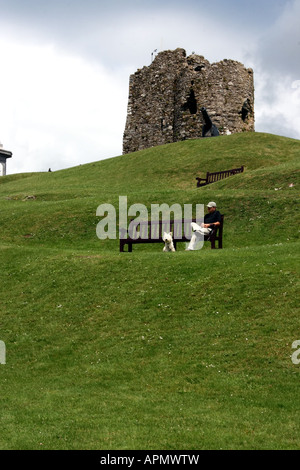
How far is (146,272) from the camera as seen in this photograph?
2195 cm

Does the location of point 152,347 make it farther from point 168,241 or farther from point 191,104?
point 191,104

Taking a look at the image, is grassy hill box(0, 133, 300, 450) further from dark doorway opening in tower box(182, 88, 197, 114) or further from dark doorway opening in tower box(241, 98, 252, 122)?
dark doorway opening in tower box(241, 98, 252, 122)

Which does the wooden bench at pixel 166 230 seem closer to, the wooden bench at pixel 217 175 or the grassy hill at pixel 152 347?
the grassy hill at pixel 152 347

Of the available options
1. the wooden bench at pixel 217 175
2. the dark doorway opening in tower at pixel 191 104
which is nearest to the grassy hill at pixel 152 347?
the wooden bench at pixel 217 175

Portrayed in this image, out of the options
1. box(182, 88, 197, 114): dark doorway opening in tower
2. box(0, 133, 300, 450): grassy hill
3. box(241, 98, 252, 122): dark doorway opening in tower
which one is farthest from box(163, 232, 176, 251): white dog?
box(241, 98, 252, 122): dark doorway opening in tower

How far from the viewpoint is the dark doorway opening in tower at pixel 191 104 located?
77.8 meters

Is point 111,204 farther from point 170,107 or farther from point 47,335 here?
point 170,107

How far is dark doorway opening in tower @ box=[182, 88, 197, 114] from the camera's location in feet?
255

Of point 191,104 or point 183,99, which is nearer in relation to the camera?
point 191,104

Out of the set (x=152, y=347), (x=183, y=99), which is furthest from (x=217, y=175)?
(x=152, y=347)

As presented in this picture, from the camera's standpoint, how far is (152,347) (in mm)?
16594

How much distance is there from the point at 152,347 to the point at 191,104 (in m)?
64.7
